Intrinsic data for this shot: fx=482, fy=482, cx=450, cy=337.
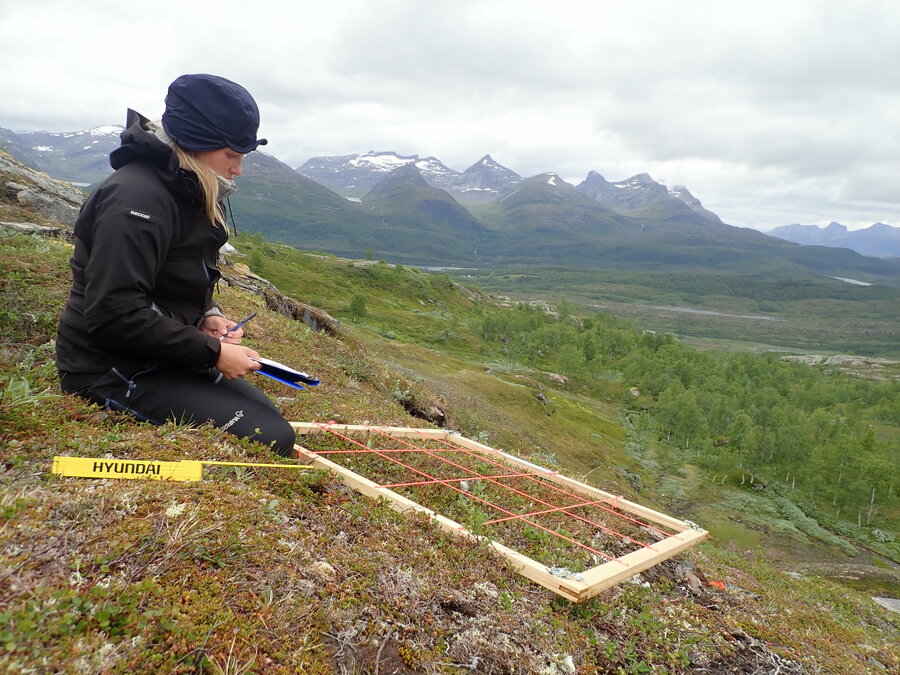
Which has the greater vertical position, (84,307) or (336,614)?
(84,307)

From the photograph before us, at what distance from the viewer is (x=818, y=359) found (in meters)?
197

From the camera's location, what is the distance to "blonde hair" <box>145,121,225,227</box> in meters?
5.23

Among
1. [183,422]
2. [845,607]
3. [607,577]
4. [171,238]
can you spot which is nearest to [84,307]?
[171,238]

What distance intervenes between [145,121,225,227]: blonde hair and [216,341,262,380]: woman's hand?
4.99 feet

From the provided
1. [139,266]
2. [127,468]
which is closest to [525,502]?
[127,468]

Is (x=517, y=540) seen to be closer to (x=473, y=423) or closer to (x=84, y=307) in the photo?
(x=84, y=307)

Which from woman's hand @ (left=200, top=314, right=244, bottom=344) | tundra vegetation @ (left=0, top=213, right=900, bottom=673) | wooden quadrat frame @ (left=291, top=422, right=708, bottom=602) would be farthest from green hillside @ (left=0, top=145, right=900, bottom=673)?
woman's hand @ (left=200, top=314, right=244, bottom=344)

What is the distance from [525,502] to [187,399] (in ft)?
19.3

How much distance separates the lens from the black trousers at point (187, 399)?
555cm

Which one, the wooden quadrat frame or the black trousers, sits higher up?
the black trousers

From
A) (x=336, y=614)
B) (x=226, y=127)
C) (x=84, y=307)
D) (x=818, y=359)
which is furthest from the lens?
(x=818, y=359)

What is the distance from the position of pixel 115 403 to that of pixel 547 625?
5.49 meters

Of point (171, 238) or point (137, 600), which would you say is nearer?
point (137, 600)

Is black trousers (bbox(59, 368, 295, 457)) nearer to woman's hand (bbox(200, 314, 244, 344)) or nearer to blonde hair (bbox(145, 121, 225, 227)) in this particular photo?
woman's hand (bbox(200, 314, 244, 344))
